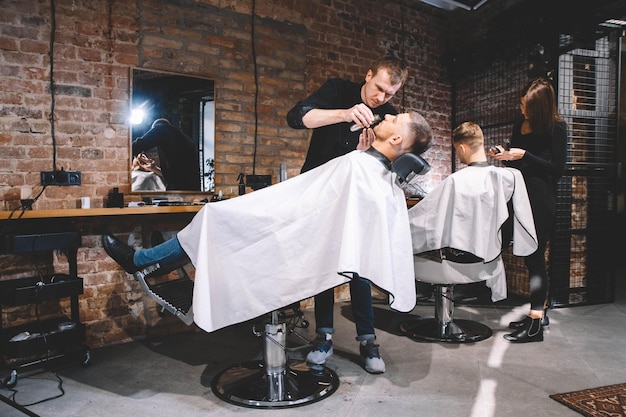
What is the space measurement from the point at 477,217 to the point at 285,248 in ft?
4.06

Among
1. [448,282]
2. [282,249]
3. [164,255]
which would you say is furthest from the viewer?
[448,282]

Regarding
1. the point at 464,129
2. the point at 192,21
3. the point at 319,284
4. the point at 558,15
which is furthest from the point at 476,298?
the point at 192,21

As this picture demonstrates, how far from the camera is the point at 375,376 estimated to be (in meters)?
2.26

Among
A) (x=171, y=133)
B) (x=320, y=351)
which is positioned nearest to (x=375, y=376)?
(x=320, y=351)

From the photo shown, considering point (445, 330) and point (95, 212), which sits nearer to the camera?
point (95, 212)

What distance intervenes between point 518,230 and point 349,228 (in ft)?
4.40

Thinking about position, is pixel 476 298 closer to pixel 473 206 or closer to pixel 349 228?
pixel 473 206

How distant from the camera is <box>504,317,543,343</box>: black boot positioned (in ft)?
9.00

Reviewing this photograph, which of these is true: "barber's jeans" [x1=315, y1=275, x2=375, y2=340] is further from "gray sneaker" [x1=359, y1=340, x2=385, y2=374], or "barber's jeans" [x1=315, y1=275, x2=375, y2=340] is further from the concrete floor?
the concrete floor

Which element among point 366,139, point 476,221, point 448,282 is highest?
point 366,139

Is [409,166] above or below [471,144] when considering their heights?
below

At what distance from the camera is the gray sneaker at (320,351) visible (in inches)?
91.2

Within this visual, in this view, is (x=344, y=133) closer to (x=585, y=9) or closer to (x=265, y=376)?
(x=265, y=376)

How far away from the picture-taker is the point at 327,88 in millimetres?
2502
